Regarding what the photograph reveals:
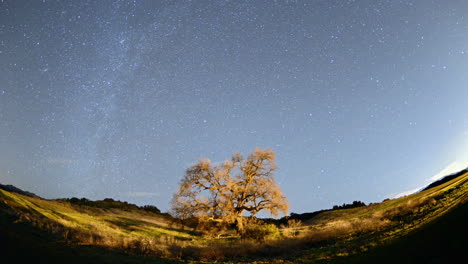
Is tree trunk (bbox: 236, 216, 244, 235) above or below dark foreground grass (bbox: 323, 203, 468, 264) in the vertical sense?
below

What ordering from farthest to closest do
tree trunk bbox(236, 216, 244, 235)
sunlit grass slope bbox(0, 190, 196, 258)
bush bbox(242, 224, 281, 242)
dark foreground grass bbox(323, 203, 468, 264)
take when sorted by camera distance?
tree trunk bbox(236, 216, 244, 235)
bush bbox(242, 224, 281, 242)
sunlit grass slope bbox(0, 190, 196, 258)
dark foreground grass bbox(323, 203, 468, 264)

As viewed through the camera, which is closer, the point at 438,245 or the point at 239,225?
the point at 438,245

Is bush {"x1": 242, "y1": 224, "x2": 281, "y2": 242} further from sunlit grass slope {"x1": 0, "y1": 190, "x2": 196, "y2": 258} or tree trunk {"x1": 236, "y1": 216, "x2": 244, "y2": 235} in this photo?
sunlit grass slope {"x1": 0, "y1": 190, "x2": 196, "y2": 258}

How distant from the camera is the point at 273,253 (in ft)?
56.4

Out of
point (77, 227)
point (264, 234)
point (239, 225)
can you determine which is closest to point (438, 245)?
point (264, 234)

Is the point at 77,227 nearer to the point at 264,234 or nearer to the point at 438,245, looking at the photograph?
the point at 264,234

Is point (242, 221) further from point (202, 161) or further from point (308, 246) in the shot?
point (308, 246)

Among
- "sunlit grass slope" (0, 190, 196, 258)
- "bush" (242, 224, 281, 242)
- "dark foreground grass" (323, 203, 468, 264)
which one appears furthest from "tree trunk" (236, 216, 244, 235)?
"dark foreground grass" (323, 203, 468, 264)

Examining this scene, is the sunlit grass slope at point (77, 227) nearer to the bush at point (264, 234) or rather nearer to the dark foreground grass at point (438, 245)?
the bush at point (264, 234)

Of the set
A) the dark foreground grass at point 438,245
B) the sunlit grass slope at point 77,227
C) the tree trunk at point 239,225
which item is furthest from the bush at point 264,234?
the dark foreground grass at point 438,245

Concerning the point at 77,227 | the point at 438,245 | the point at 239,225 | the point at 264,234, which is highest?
the point at 438,245

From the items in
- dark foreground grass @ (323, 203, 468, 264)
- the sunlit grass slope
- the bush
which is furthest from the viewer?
the bush

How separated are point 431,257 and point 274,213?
100 feet

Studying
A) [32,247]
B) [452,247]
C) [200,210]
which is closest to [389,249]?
[452,247]
